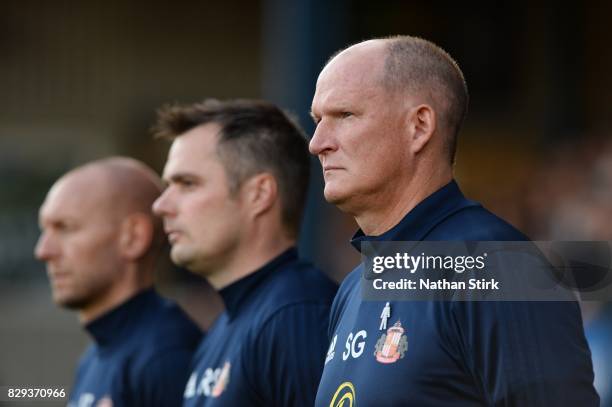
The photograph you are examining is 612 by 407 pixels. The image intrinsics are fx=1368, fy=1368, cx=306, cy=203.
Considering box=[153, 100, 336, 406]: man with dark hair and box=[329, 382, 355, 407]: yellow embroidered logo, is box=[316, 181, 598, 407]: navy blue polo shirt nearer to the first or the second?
box=[329, 382, 355, 407]: yellow embroidered logo

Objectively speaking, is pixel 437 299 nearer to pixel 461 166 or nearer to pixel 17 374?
pixel 17 374

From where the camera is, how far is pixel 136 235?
568 centimetres

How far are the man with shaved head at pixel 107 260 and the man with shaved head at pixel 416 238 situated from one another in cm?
200

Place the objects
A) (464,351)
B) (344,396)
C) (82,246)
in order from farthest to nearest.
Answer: (82,246), (344,396), (464,351)

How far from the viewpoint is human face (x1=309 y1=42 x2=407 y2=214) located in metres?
3.39

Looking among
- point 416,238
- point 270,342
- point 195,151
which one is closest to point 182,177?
point 195,151

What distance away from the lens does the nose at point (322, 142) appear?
3.47 m

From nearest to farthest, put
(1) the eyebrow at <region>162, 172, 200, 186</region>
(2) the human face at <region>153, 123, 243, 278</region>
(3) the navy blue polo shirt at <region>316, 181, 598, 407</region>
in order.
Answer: (3) the navy blue polo shirt at <region>316, 181, 598, 407</region>
(2) the human face at <region>153, 123, 243, 278</region>
(1) the eyebrow at <region>162, 172, 200, 186</region>

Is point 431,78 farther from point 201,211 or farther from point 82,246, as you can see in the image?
point 82,246

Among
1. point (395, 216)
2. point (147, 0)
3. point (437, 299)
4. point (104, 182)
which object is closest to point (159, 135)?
point (104, 182)

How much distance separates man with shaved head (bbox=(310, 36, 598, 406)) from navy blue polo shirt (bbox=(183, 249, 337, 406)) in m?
0.42

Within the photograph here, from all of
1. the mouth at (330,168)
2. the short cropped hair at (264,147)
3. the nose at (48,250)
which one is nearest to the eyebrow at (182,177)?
the short cropped hair at (264,147)

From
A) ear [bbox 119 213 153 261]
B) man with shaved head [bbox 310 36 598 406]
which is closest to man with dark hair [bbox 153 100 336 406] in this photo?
man with shaved head [bbox 310 36 598 406]

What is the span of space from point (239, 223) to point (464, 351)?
1667 millimetres
